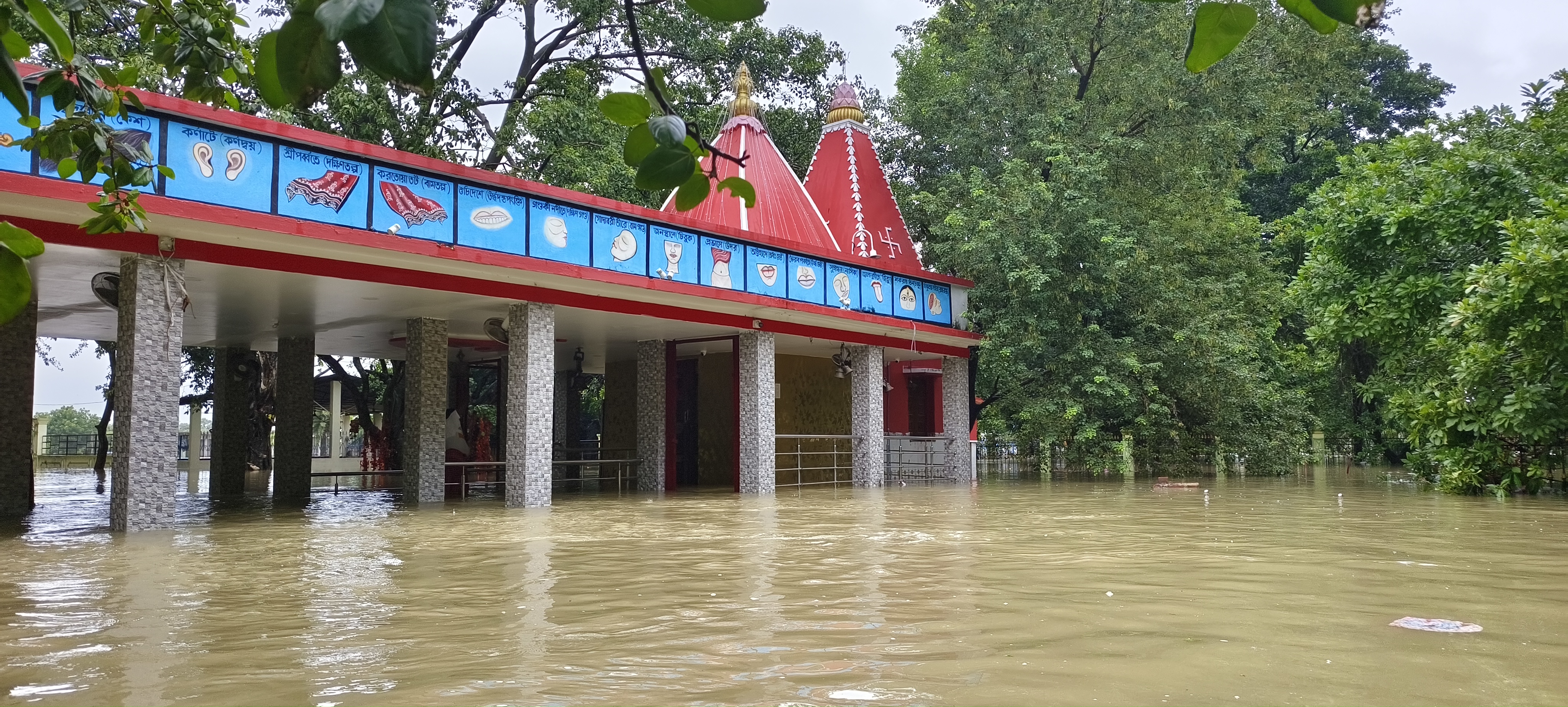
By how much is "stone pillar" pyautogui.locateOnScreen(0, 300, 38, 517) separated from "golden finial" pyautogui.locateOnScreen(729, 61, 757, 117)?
39.4ft

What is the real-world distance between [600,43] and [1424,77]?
2894cm

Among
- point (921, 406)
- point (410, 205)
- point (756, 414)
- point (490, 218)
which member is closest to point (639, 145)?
point (410, 205)

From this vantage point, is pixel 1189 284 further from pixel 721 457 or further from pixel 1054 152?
pixel 721 457

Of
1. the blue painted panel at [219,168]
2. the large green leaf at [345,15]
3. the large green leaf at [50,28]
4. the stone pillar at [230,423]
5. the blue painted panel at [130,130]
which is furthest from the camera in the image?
the stone pillar at [230,423]

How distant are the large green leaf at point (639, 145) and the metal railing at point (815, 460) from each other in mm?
17585

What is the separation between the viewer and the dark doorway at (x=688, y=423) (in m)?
21.5

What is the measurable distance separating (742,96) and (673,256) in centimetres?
660

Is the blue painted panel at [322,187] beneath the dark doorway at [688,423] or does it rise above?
above

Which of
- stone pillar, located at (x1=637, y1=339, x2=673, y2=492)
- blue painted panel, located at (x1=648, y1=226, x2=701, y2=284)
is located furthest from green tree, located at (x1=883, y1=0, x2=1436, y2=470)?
blue painted panel, located at (x1=648, y1=226, x2=701, y2=284)

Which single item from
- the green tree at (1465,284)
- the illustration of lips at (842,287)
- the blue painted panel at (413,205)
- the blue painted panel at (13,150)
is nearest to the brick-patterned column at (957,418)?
the illustration of lips at (842,287)

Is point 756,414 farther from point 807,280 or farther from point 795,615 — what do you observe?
point 795,615

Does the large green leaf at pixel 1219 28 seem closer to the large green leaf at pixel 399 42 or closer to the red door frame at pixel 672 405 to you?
the large green leaf at pixel 399 42

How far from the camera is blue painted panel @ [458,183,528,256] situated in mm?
12453

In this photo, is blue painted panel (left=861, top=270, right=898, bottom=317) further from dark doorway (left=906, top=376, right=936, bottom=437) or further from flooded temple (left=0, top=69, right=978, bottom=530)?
dark doorway (left=906, top=376, right=936, bottom=437)
